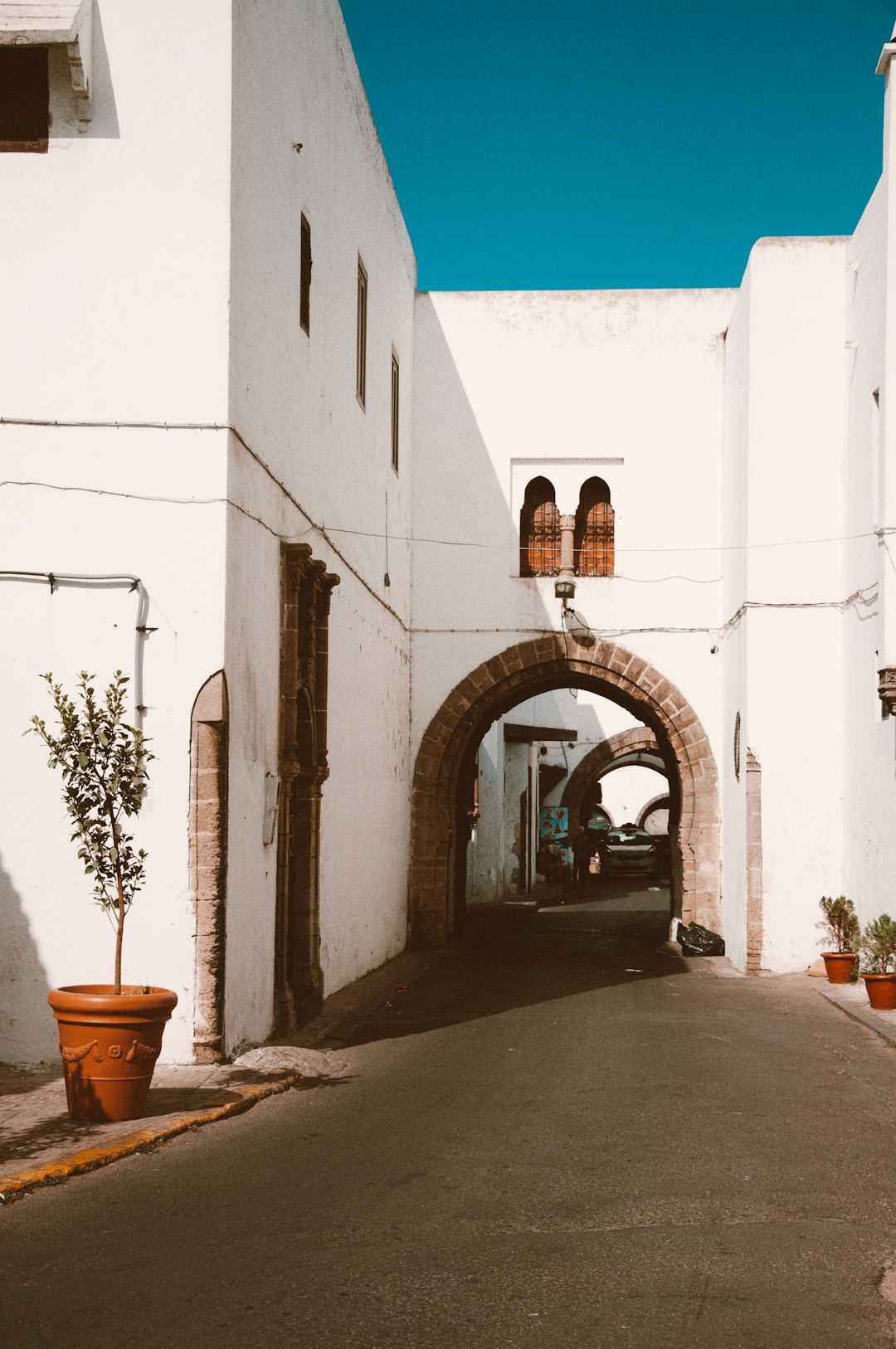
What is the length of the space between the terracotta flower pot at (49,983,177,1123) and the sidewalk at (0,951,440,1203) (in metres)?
0.09

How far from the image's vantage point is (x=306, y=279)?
37.8 feet

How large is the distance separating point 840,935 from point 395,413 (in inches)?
291

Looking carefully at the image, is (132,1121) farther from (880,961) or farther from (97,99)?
(880,961)

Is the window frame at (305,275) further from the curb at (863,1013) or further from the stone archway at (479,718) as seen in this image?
the stone archway at (479,718)

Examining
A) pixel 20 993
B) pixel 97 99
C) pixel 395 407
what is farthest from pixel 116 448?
pixel 395 407

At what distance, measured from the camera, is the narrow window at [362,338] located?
14.2 meters

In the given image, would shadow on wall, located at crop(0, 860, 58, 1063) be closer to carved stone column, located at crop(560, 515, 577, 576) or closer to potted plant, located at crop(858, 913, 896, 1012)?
potted plant, located at crop(858, 913, 896, 1012)

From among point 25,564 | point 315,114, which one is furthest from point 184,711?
point 315,114

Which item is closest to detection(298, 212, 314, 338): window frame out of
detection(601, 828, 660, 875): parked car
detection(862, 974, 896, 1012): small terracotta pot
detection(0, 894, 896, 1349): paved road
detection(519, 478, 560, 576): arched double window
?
detection(0, 894, 896, 1349): paved road

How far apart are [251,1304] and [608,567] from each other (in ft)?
47.3

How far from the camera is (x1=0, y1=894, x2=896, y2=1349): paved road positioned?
4.25 m

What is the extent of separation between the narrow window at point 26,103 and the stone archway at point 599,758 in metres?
24.2

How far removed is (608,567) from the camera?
18.2 metres

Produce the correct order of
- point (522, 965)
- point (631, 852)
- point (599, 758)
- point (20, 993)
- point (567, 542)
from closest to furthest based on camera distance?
point (20, 993) < point (522, 965) < point (567, 542) < point (599, 758) < point (631, 852)
